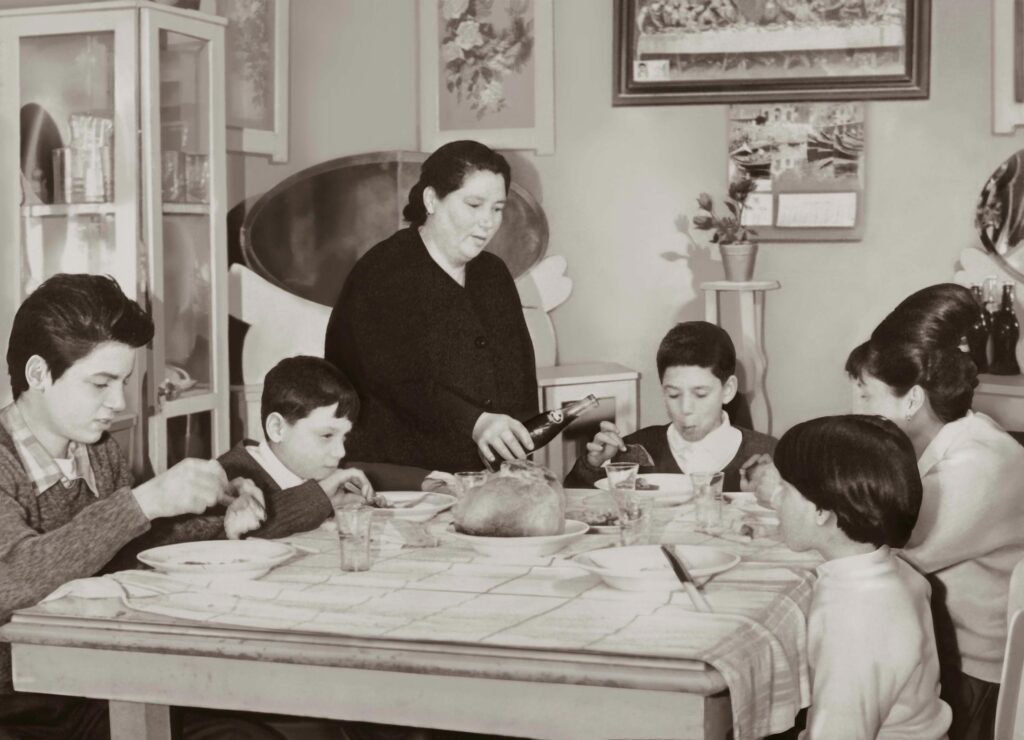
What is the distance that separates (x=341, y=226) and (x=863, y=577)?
11.2 ft

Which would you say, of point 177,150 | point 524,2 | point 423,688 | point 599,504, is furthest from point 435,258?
point 524,2

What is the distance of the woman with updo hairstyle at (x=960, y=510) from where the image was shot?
2354 millimetres

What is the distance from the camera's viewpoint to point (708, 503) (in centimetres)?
254

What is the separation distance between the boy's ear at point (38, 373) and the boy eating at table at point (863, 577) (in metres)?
1.17

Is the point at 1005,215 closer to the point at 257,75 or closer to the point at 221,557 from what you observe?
the point at 257,75

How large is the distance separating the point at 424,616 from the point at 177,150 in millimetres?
2685

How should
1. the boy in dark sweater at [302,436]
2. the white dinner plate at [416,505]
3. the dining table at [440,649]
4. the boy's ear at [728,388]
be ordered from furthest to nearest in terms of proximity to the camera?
the boy's ear at [728,388], the boy in dark sweater at [302,436], the white dinner plate at [416,505], the dining table at [440,649]

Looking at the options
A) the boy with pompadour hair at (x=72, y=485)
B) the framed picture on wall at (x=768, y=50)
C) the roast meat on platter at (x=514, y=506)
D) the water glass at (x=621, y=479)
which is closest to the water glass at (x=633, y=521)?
the water glass at (x=621, y=479)

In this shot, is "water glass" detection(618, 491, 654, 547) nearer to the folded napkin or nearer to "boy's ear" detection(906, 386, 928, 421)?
"boy's ear" detection(906, 386, 928, 421)

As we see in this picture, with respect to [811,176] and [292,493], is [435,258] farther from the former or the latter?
[811,176]

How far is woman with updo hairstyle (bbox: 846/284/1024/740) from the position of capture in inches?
92.7

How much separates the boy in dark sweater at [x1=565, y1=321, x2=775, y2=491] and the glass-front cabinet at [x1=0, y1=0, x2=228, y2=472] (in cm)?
139

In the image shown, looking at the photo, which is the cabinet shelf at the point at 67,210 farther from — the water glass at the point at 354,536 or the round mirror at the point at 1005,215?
the round mirror at the point at 1005,215

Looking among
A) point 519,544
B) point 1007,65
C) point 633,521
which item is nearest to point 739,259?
point 1007,65
